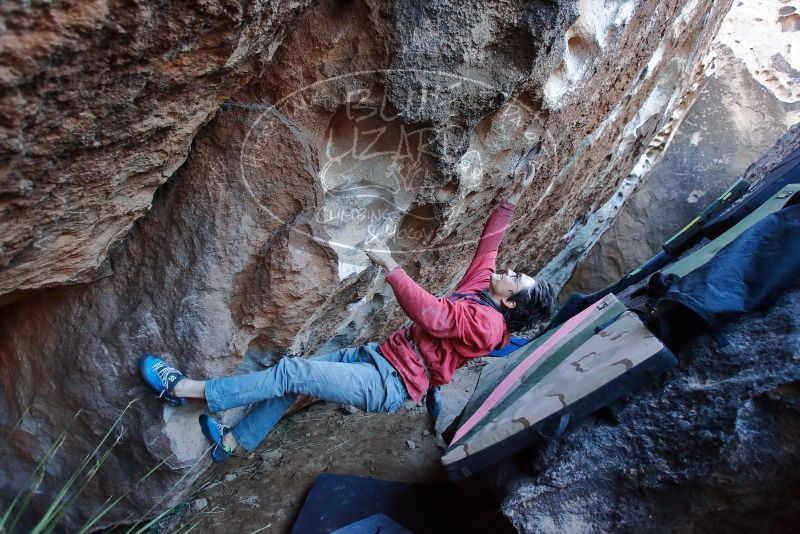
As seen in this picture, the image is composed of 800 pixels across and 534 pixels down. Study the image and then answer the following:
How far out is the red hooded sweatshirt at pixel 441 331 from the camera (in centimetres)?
216

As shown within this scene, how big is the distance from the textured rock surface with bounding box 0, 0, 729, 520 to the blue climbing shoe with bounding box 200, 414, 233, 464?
0.05 metres

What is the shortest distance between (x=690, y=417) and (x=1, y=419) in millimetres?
2993

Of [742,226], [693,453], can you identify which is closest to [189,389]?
[693,453]

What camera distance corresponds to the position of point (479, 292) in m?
2.41

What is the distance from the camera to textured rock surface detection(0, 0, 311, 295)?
41.3 inches

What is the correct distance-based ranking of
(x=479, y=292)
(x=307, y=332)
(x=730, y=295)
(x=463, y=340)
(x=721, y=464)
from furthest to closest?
Answer: (x=307, y=332)
(x=479, y=292)
(x=463, y=340)
(x=730, y=295)
(x=721, y=464)

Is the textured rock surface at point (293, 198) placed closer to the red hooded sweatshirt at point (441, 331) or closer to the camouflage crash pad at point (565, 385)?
the red hooded sweatshirt at point (441, 331)

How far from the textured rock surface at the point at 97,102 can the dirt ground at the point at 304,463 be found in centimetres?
147

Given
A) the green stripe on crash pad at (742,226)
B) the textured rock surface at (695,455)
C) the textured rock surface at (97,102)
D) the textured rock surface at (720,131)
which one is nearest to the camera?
the textured rock surface at (97,102)

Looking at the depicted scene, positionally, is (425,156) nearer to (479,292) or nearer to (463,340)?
(479,292)

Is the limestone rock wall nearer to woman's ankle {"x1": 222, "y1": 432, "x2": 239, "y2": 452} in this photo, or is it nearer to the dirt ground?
the dirt ground

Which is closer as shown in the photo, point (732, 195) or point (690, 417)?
point (690, 417)

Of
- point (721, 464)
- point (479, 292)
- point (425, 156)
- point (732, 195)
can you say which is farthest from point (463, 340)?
point (732, 195)

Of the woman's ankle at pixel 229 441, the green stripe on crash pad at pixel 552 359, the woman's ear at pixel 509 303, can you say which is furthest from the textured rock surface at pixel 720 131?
the woman's ankle at pixel 229 441
